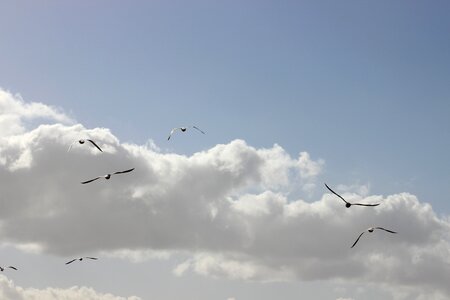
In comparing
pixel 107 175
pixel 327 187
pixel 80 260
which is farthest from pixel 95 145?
pixel 80 260

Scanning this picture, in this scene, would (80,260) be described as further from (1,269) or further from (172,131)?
(172,131)

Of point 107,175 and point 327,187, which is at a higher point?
point 107,175

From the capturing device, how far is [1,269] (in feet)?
491

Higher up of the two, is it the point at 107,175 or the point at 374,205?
the point at 107,175

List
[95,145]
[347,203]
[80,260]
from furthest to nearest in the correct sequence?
1. [80,260]
2. [347,203]
3. [95,145]

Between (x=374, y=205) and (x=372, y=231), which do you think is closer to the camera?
(x=374, y=205)

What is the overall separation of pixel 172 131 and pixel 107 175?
13114mm

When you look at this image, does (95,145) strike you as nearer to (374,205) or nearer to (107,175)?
(107,175)

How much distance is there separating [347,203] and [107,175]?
38.9 m

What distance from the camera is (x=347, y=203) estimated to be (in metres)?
98.0

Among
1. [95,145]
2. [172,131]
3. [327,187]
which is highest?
[172,131]

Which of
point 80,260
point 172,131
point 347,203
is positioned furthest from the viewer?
point 80,260

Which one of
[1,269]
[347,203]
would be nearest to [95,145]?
[347,203]

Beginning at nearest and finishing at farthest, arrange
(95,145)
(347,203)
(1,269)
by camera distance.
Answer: (95,145), (347,203), (1,269)
